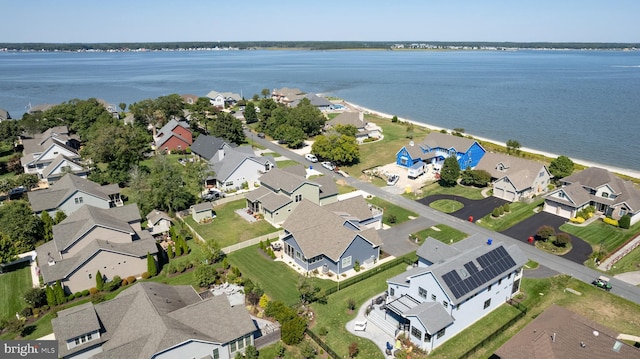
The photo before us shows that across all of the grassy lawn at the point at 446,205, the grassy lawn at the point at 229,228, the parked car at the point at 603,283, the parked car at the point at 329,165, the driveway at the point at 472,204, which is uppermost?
the parked car at the point at 329,165

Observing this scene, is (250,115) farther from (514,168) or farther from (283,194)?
(514,168)

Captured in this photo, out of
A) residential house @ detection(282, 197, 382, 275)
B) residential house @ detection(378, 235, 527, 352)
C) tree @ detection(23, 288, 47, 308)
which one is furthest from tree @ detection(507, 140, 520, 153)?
tree @ detection(23, 288, 47, 308)

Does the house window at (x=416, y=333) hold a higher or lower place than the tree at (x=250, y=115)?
lower

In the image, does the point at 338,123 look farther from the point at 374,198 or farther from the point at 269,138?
the point at 374,198

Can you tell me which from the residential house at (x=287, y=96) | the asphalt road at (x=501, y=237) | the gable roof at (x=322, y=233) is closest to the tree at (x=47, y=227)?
the gable roof at (x=322, y=233)

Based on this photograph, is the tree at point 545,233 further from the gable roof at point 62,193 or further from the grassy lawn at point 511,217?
the gable roof at point 62,193

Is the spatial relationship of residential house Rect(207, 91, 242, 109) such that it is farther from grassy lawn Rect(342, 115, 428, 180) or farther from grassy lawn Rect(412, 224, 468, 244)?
grassy lawn Rect(412, 224, 468, 244)

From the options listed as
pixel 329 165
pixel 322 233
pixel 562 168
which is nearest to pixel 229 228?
pixel 322 233
